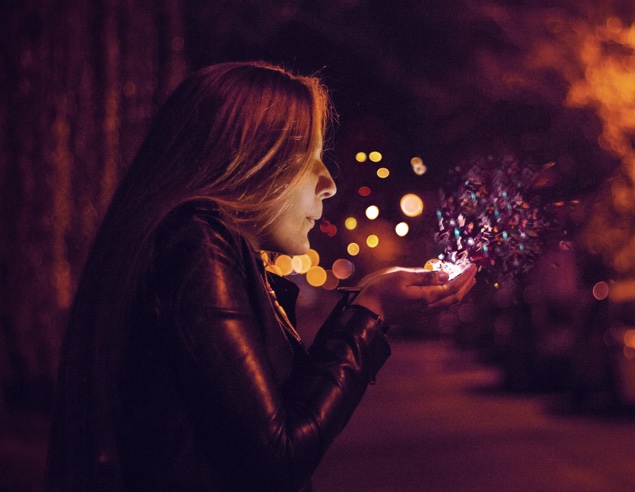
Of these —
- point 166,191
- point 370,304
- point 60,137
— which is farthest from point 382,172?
point 60,137

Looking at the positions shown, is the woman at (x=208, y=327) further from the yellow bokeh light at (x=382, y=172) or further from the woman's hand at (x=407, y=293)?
the yellow bokeh light at (x=382, y=172)

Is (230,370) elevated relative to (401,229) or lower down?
lower down

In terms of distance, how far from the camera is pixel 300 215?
59.7 inches

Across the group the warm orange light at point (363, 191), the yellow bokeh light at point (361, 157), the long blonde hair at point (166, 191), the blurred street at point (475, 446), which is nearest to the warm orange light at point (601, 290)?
the blurred street at point (475, 446)

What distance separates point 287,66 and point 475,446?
202 inches

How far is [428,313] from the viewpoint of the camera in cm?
161

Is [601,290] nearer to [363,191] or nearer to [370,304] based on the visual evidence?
[363,191]

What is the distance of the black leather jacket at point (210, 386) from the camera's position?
1.14m

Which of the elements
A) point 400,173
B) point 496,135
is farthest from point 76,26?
point 496,135

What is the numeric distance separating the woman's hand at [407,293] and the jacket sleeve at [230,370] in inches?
11.6

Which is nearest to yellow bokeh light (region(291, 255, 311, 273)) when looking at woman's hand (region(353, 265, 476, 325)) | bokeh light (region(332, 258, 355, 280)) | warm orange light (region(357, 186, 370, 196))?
bokeh light (region(332, 258, 355, 280))

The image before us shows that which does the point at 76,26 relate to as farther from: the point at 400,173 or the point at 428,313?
the point at 428,313

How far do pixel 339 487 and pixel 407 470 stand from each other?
2.32 feet

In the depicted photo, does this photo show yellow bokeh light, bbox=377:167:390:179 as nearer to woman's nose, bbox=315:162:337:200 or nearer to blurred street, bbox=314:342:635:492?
woman's nose, bbox=315:162:337:200
